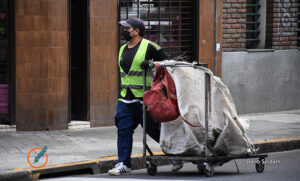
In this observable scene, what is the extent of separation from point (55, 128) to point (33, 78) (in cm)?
94

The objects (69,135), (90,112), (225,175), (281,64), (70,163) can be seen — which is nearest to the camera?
(225,175)

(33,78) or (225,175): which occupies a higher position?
(33,78)

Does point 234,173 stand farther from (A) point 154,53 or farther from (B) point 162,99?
(A) point 154,53

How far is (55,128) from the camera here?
12180mm

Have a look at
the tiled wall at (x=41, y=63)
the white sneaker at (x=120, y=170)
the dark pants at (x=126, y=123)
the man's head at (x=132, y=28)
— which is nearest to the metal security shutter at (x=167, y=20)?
the tiled wall at (x=41, y=63)

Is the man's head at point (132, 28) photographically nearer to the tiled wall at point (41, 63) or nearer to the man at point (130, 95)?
the man at point (130, 95)

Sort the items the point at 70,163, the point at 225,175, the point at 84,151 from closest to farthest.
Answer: the point at 225,175, the point at 70,163, the point at 84,151

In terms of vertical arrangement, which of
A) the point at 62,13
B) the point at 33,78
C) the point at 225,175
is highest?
the point at 62,13

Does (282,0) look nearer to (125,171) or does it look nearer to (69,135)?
(69,135)

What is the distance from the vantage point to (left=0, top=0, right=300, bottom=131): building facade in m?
11.9

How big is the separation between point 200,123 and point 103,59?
15.7 ft

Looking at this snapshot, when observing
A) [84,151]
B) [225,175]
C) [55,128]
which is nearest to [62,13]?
[55,128]

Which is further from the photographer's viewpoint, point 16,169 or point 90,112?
point 90,112

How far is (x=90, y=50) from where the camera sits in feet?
40.9
